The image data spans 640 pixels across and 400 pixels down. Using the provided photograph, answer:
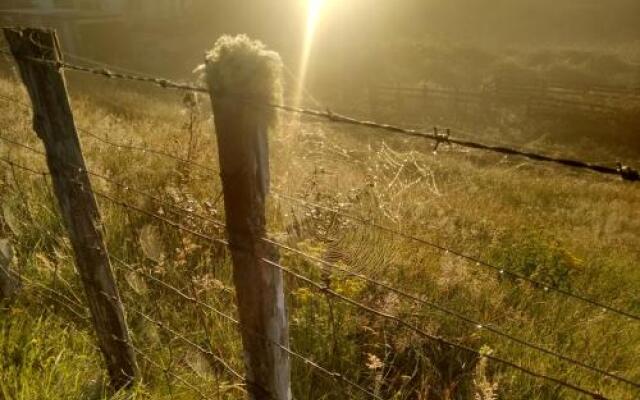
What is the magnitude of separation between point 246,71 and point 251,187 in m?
0.37

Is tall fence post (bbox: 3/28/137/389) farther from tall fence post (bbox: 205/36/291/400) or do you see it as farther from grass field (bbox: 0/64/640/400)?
tall fence post (bbox: 205/36/291/400)

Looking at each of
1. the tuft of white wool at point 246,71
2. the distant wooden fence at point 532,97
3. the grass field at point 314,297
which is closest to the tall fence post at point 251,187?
the tuft of white wool at point 246,71

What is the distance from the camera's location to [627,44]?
1289 inches

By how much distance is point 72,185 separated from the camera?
2461 millimetres

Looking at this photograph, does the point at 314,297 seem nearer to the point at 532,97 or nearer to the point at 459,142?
the point at 459,142

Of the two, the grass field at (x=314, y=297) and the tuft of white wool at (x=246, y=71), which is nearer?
the tuft of white wool at (x=246, y=71)

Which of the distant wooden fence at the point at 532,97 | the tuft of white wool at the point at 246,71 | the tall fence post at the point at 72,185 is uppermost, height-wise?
the tuft of white wool at the point at 246,71

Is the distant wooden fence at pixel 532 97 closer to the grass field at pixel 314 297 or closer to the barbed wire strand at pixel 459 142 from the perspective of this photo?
the grass field at pixel 314 297

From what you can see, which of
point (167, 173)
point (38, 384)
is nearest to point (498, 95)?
point (167, 173)

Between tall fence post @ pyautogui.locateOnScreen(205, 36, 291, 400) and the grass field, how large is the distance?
0.15 metres

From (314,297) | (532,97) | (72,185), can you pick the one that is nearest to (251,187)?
(72,185)

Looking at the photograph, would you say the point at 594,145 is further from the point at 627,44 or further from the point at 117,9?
the point at 117,9

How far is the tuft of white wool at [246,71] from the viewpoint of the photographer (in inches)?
60.5

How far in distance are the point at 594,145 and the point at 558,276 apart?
15.3m
